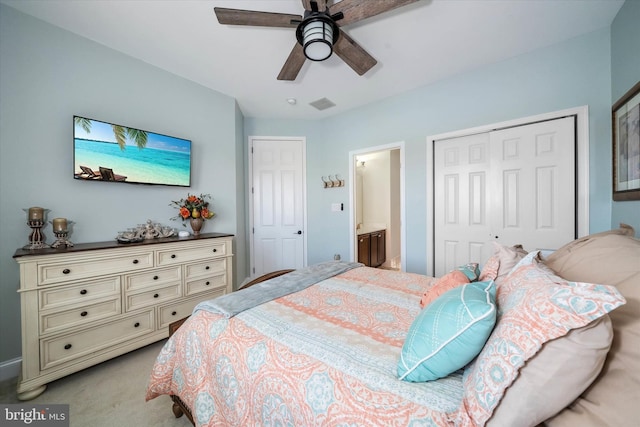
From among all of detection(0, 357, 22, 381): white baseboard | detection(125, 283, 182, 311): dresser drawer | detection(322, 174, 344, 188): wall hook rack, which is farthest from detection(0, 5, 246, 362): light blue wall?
detection(322, 174, 344, 188): wall hook rack

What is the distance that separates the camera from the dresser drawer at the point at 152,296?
1977 millimetres

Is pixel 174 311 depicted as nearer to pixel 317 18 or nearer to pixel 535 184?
pixel 317 18

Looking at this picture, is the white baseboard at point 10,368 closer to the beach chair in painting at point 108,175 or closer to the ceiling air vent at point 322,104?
the beach chair in painting at point 108,175

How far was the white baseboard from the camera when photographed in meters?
1.73

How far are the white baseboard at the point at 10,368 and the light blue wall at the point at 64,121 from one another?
0.04 meters

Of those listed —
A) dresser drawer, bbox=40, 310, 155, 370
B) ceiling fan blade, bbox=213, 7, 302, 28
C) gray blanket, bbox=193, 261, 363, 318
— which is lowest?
dresser drawer, bbox=40, 310, 155, 370

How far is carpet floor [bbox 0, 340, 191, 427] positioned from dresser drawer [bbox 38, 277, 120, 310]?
57cm

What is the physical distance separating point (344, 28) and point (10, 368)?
145 inches

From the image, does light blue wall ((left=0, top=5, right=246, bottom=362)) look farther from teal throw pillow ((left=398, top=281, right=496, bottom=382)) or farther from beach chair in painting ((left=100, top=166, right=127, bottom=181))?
teal throw pillow ((left=398, top=281, right=496, bottom=382))

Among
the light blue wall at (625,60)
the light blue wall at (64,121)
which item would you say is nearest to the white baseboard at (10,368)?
the light blue wall at (64,121)

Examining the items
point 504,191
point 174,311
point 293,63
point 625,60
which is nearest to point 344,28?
point 293,63

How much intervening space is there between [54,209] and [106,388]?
1.48 meters

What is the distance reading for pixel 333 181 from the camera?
3766 millimetres

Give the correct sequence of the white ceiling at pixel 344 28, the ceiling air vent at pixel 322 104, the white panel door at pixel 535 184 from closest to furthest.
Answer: the white ceiling at pixel 344 28 → the white panel door at pixel 535 184 → the ceiling air vent at pixel 322 104
